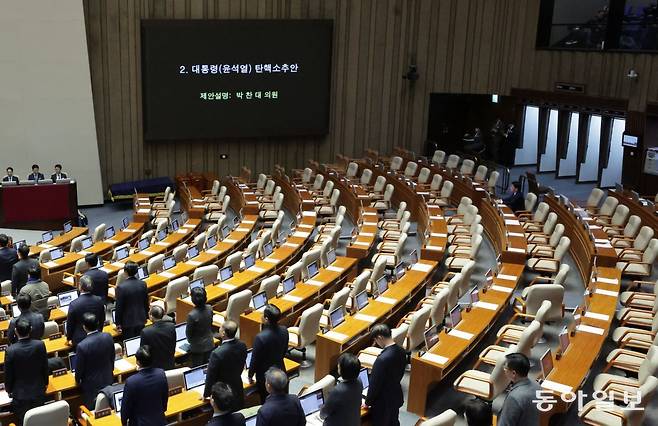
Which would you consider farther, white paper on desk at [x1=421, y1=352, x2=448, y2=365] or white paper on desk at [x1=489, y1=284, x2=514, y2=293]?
white paper on desk at [x1=489, y1=284, x2=514, y2=293]

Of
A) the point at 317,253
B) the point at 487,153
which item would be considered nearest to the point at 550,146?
the point at 487,153

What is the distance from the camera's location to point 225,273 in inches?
378

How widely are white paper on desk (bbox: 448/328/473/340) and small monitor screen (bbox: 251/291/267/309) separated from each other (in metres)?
2.32

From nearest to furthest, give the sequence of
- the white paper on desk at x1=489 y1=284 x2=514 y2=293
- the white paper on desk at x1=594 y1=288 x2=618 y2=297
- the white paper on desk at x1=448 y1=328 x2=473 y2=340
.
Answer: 1. the white paper on desk at x1=448 y1=328 x2=473 y2=340
2. the white paper on desk at x1=594 y1=288 x2=618 y2=297
3. the white paper on desk at x1=489 y1=284 x2=514 y2=293

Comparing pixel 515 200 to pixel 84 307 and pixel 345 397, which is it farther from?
pixel 345 397

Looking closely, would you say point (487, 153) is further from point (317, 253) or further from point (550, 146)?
point (317, 253)

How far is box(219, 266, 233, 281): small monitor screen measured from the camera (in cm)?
952

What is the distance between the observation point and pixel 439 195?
15.1 metres

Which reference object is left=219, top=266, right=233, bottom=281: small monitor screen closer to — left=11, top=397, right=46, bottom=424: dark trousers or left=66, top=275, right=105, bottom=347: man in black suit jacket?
left=66, top=275, right=105, bottom=347: man in black suit jacket

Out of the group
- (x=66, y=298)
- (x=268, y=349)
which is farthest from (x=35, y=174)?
(x=268, y=349)

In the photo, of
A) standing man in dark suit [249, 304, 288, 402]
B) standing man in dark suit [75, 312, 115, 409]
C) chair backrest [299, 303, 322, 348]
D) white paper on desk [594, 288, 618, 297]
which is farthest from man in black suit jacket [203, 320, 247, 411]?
white paper on desk [594, 288, 618, 297]

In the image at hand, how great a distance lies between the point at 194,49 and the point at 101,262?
7594 millimetres

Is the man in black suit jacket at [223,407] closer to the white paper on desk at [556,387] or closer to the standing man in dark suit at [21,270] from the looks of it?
the white paper on desk at [556,387]

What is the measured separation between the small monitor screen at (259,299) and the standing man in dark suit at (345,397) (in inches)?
131
